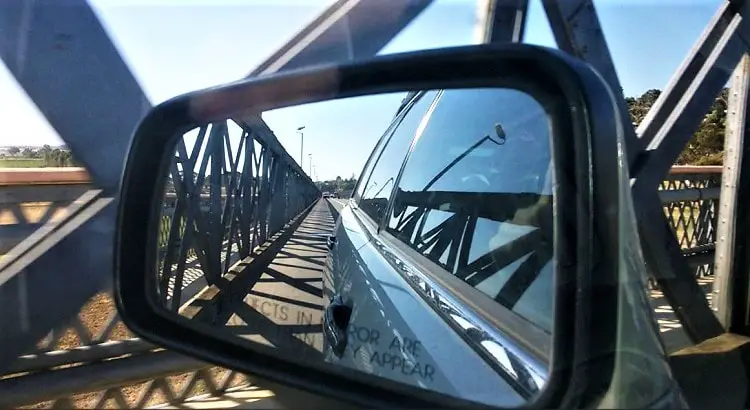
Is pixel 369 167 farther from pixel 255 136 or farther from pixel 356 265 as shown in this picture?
pixel 255 136

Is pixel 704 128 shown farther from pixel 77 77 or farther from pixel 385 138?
pixel 77 77

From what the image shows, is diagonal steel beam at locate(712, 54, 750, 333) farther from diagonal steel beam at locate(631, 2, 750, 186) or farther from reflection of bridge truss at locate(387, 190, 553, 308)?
reflection of bridge truss at locate(387, 190, 553, 308)

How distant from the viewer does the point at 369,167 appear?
430cm

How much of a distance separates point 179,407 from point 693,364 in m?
3.25

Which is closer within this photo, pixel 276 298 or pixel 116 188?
pixel 116 188

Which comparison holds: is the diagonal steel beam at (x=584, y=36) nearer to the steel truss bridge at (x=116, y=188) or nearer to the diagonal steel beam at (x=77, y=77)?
the steel truss bridge at (x=116, y=188)

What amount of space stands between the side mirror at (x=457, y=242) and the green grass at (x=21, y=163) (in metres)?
2.59

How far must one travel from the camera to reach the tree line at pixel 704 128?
15.5 feet

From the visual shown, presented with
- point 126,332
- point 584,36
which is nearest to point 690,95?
point 584,36

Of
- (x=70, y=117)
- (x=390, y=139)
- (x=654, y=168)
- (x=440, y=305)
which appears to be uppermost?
(x=70, y=117)

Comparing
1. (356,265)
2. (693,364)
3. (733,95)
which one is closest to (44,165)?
(356,265)

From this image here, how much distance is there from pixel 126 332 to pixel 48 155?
1270mm

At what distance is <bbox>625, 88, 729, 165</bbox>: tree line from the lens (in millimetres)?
4730

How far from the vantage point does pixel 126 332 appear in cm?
473
